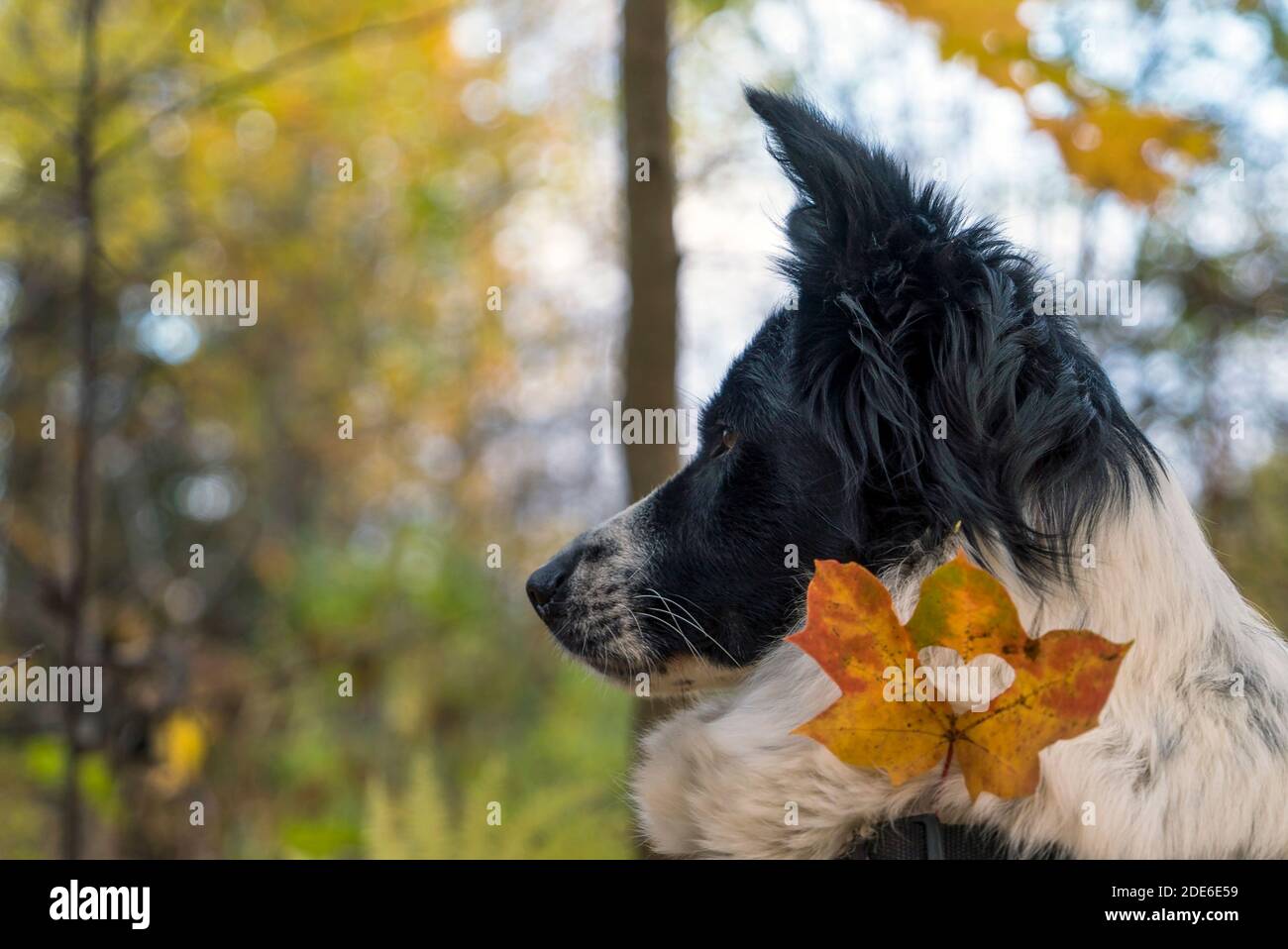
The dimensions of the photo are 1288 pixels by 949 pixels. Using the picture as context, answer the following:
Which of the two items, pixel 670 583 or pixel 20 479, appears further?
A: pixel 20 479

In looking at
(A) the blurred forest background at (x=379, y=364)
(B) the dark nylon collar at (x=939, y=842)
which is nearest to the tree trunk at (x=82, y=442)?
(A) the blurred forest background at (x=379, y=364)

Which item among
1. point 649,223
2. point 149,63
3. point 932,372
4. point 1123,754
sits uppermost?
point 149,63

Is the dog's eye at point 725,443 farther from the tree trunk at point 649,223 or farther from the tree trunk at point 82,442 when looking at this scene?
the tree trunk at point 82,442

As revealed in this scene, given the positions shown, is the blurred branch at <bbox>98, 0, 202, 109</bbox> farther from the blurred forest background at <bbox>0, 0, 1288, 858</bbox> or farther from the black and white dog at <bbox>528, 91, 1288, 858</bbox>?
the black and white dog at <bbox>528, 91, 1288, 858</bbox>

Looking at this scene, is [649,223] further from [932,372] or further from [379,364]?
[379,364]

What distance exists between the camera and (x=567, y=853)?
4391 millimetres

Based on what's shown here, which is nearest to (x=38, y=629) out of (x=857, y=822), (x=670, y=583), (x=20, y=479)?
(x=20, y=479)

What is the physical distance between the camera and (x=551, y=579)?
2557mm

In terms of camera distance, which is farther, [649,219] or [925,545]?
[649,219]

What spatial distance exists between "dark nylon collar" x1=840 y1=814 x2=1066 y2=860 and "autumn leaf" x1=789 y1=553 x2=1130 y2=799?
13cm

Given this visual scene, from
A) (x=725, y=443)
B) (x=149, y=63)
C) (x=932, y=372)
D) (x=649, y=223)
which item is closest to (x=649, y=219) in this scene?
(x=649, y=223)

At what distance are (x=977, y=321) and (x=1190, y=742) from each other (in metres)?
0.80

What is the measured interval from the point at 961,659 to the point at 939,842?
324 mm
